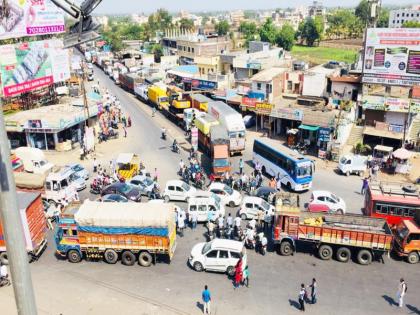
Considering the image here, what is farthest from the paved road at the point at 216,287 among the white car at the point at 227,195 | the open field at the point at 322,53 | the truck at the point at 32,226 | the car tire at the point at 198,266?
the open field at the point at 322,53

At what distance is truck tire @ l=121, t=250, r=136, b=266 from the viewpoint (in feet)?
64.4

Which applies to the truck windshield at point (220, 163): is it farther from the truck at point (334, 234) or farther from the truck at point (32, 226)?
the truck at point (32, 226)

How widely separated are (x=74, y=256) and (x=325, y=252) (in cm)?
1201

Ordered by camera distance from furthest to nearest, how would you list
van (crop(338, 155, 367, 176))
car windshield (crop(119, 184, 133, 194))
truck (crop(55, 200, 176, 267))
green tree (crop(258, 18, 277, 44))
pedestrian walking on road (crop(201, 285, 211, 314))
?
green tree (crop(258, 18, 277, 44)), van (crop(338, 155, 367, 176)), car windshield (crop(119, 184, 133, 194)), truck (crop(55, 200, 176, 267)), pedestrian walking on road (crop(201, 285, 211, 314))

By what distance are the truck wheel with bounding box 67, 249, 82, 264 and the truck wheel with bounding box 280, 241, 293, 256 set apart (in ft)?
32.0

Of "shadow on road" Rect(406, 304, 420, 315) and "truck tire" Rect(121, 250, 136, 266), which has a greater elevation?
"truck tire" Rect(121, 250, 136, 266)

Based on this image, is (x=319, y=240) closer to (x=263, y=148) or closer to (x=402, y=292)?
(x=402, y=292)

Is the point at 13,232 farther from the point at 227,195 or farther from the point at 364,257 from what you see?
the point at 227,195

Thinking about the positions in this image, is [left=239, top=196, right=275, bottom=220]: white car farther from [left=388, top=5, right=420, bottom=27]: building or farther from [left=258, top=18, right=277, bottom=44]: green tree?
[left=388, top=5, right=420, bottom=27]: building

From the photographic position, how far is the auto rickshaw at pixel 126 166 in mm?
30413

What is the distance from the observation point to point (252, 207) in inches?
953

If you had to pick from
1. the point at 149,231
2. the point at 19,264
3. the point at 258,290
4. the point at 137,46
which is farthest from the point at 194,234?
the point at 137,46

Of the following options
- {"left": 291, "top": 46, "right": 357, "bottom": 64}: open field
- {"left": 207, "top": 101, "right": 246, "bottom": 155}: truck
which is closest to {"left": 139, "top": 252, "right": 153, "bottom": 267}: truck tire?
{"left": 207, "top": 101, "right": 246, "bottom": 155}: truck

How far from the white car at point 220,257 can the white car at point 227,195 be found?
22.7ft
